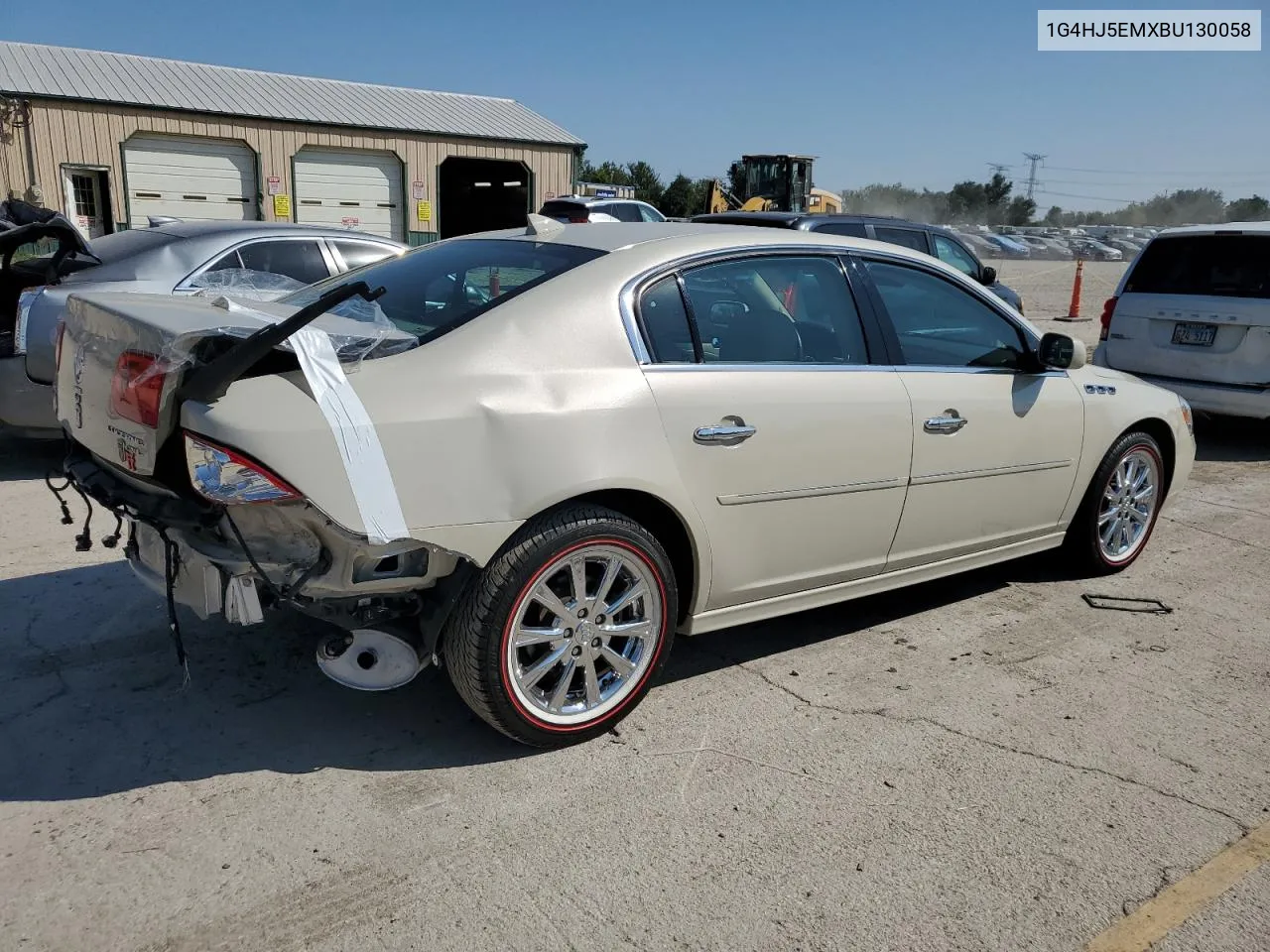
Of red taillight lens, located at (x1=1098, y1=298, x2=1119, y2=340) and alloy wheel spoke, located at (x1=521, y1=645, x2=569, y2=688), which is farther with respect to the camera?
red taillight lens, located at (x1=1098, y1=298, x2=1119, y2=340)

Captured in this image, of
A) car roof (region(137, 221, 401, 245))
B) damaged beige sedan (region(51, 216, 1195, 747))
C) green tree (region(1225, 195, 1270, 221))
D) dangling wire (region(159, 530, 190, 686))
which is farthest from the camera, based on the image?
green tree (region(1225, 195, 1270, 221))

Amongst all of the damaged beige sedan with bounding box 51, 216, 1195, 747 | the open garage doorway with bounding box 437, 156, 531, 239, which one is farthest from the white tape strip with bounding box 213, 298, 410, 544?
the open garage doorway with bounding box 437, 156, 531, 239

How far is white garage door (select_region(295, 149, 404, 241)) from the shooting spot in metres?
24.1

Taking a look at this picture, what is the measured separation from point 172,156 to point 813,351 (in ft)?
73.2

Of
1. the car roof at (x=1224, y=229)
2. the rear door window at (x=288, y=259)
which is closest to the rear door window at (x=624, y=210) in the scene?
the car roof at (x=1224, y=229)

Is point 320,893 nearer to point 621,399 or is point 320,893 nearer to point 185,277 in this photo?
point 621,399

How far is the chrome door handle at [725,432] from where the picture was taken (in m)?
3.42

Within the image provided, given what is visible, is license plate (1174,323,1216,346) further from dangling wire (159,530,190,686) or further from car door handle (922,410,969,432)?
dangling wire (159,530,190,686)

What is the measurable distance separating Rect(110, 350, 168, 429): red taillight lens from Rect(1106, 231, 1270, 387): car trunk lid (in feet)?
26.3

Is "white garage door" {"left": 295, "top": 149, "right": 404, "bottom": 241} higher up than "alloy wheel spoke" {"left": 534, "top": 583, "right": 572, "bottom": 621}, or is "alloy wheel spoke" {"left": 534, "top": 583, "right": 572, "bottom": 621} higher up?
"white garage door" {"left": 295, "top": 149, "right": 404, "bottom": 241}

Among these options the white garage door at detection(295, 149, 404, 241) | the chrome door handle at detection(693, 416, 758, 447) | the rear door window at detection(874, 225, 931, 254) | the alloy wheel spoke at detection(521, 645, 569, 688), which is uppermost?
the white garage door at detection(295, 149, 404, 241)

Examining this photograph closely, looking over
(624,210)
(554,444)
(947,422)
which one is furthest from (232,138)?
(554,444)

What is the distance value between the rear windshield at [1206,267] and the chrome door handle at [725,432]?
21.3 ft

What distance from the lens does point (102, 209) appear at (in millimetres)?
22172
